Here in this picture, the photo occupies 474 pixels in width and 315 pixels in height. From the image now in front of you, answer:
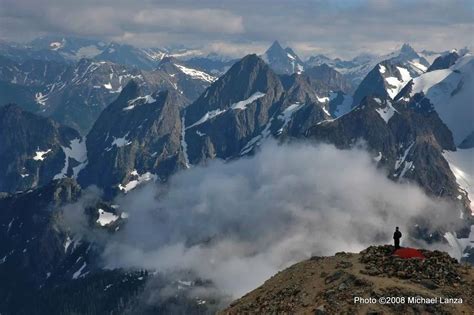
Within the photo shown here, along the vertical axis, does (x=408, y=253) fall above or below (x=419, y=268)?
below

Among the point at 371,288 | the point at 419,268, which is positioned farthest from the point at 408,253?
the point at 371,288

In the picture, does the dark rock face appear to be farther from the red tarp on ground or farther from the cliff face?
the red tarp on ground

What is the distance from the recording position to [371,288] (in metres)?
71.8

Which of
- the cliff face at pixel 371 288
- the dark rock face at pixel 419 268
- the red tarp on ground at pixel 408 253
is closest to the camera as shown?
the cliff face at pixel 371 288

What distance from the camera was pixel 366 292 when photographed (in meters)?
71.1

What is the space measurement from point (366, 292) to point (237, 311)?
18707 mm

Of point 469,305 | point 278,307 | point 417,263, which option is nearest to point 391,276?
point 417,263

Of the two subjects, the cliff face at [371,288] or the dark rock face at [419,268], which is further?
the dark rock face at [419,268]

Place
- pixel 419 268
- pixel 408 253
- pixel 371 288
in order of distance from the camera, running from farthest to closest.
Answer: pixel 408 253 < pixel 419 268 < pixel 371 288

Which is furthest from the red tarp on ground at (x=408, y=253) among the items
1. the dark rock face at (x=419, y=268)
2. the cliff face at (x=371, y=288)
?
the cliff face at (x=371, y=288)

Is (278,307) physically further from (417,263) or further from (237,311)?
(417,263)

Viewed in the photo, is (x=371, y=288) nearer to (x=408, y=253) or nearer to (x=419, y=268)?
(x=419, y=268)

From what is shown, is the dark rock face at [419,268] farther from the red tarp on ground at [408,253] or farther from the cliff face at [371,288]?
the red tarp on ground at [408,253]

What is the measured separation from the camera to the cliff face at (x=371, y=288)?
2724 inches
